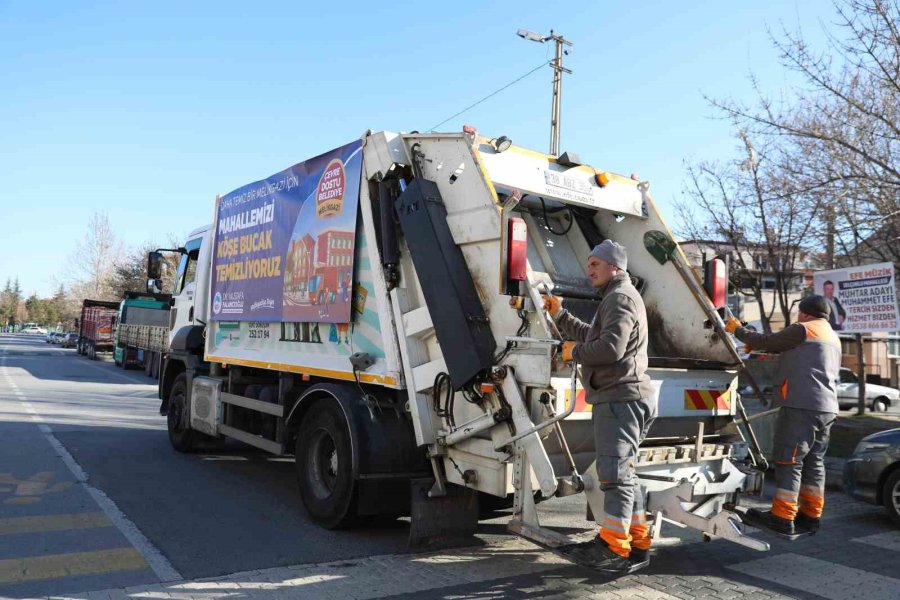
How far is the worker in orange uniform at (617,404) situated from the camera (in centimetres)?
407

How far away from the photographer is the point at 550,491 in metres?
4.09

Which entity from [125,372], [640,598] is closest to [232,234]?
[640,598]

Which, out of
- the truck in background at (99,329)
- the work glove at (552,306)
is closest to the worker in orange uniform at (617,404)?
the work glove at (552,306)

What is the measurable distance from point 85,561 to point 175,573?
681mm

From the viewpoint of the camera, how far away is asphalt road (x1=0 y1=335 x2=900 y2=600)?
14.6 feet

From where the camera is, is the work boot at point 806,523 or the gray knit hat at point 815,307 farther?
the gray knit hat at point 815,307

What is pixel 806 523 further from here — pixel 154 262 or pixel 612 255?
pixel 154 262

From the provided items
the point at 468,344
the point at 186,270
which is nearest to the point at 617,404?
the point at 468,344

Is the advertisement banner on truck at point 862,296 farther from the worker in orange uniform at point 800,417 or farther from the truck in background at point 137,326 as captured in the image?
the truck in background at point 137,326

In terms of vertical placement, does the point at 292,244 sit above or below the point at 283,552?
above

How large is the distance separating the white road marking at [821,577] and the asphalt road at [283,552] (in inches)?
0.6

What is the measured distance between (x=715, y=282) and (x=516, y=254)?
6.38 ft

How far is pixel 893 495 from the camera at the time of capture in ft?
20.9

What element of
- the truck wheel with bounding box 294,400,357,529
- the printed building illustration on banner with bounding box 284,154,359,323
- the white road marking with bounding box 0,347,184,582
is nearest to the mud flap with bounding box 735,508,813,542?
the truck wheel with bounding box 294,400,357,529
